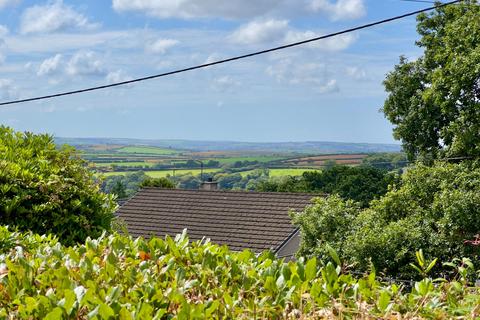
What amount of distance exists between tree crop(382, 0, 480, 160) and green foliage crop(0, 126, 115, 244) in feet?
54.3

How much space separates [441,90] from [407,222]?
5995 mm

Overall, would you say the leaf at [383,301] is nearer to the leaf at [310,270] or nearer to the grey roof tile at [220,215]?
the leaf at [310,270]

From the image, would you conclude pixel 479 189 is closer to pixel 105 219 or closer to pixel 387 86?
pixel 387 86

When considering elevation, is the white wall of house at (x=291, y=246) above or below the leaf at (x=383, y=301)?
below

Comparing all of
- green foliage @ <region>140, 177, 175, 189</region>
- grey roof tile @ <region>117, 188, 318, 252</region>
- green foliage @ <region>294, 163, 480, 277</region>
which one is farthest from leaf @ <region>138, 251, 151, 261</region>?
green foliage @ <region>140, 177, 175, 189</region>

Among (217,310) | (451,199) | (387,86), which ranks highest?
(387,86)

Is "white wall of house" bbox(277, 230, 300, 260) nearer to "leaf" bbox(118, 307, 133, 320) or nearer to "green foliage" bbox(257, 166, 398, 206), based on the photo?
"green foliage" bbox(257, 166, 398, 206)

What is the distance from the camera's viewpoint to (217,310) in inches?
113

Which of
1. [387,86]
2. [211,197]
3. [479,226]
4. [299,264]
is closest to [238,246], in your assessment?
[211,197]

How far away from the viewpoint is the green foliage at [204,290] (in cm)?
282

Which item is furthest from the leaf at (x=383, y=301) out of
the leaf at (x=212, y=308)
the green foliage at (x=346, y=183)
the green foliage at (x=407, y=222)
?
the green foliage at (x=346, y=183)

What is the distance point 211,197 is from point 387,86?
9102mm

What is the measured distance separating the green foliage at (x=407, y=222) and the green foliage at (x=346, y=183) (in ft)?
63.2

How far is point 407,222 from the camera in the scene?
20391 mm
